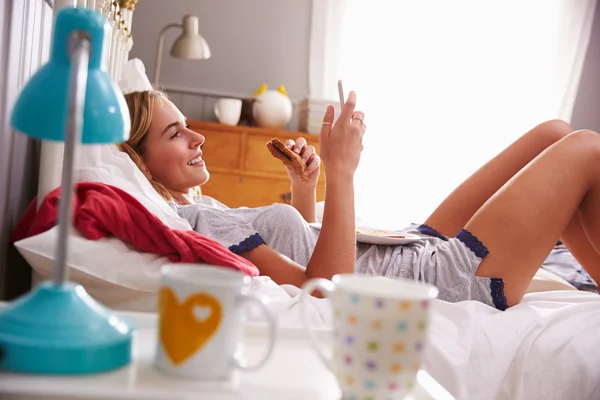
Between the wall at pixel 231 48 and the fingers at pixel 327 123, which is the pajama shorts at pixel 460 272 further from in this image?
the wall at pixel 231 48

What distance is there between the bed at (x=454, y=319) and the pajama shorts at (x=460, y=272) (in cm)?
10

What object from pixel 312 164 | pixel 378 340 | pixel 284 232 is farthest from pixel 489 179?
pixel 378 340

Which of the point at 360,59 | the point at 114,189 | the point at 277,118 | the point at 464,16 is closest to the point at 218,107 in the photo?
the point at 277,118

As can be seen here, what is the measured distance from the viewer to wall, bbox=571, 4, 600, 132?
414cm

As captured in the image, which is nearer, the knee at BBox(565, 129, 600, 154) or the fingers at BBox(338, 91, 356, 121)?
the fingers at BBox(338, 91, 356, 121)

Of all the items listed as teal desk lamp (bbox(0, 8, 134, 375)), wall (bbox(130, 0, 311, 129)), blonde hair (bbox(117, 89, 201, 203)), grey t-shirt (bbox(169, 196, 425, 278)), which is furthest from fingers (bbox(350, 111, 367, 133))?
wall (bbox(130, 0, 311, 129))

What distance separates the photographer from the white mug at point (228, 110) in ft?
11.3

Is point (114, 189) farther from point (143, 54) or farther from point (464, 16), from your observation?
point (464, 16)

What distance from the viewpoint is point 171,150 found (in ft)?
5.47

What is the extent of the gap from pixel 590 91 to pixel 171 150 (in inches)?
129

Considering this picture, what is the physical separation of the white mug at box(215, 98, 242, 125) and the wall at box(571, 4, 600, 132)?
6.80ft

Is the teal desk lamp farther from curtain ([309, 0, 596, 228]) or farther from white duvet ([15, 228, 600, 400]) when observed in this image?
curtain ([309, 0, 596, 228])

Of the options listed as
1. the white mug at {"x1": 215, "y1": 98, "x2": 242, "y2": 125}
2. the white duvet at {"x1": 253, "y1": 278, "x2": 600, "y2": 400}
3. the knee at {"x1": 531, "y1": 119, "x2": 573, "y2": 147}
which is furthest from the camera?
the white mug at {"x1": 215, "y1": 98, "x2": 242, "y2": 125}

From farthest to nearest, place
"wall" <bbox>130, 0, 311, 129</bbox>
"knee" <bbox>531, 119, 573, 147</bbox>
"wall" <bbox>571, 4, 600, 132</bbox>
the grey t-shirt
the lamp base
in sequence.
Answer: "wall" <bbox>571, 4, 600, 132</bbox>, "wall" <bbox>130, 0, 311, 129</bbox>, "knee" <bbox>531, 119, 573, 147</bbox>, the grey t-shirt, the lamp base
